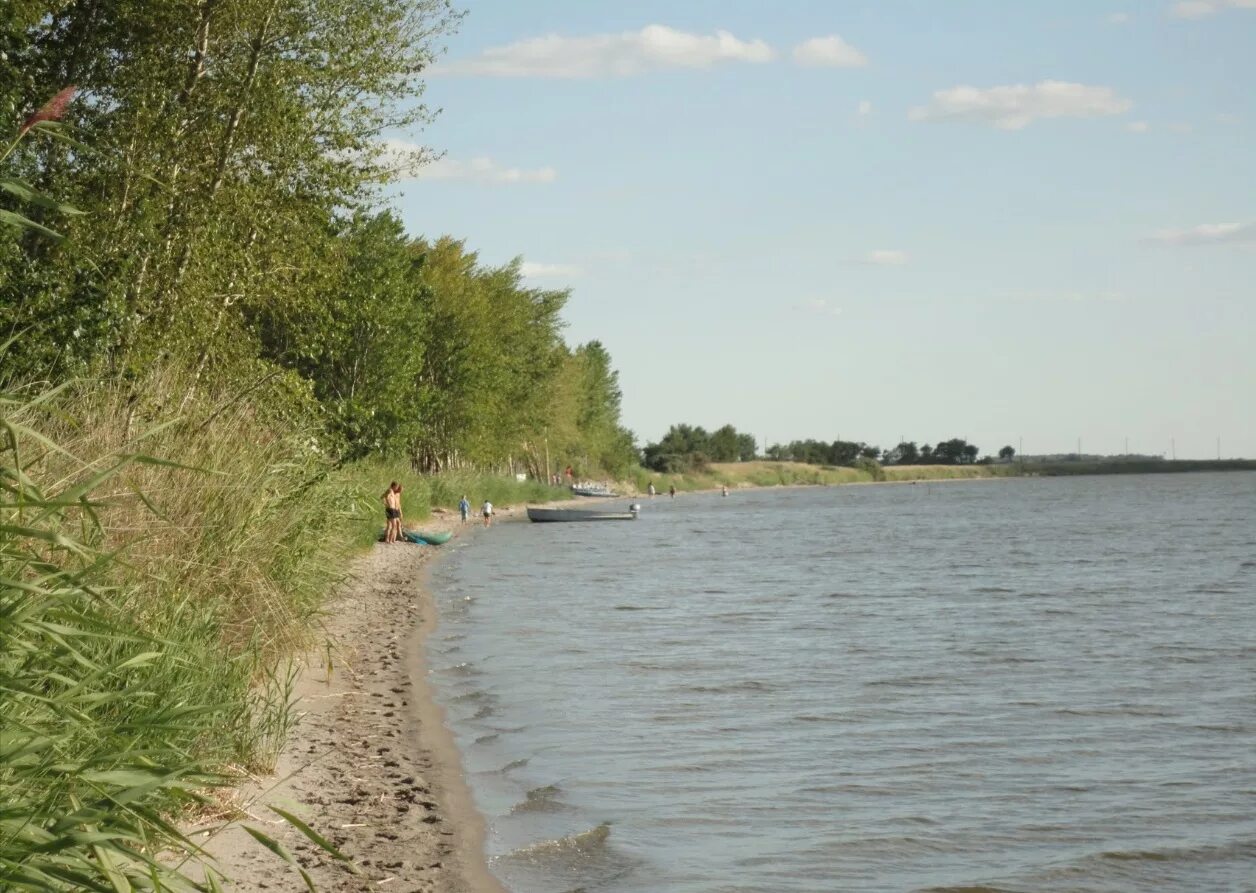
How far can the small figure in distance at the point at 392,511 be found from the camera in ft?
139

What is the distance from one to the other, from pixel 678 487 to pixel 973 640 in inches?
5163

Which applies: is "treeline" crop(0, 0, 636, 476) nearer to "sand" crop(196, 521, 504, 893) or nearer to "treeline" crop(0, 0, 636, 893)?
"treeline" crop(0, 0, 636, 893)

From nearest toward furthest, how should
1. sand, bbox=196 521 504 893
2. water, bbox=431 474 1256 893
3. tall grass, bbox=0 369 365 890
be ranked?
tall grass, bbox=0 369 365 890, sand, bbox=196 521 504 893, water, bbox=431 474 1256 893

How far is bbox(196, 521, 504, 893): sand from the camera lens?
834cm

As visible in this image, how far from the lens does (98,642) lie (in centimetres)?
740

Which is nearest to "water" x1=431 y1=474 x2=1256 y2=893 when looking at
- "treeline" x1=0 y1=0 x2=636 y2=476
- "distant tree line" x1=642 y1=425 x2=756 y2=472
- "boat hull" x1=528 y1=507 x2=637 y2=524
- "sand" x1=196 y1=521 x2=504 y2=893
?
"sand" x1=196 y1=521 x2=504 y2=893

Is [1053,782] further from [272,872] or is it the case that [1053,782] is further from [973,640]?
[973,640]

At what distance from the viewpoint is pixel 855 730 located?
14.8 meters

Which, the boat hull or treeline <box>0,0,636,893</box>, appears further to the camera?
the boat hull

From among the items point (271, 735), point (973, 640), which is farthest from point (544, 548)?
point (271, 735)

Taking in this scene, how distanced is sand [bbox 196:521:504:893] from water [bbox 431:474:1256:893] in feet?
1.15

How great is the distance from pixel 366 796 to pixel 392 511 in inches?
1279

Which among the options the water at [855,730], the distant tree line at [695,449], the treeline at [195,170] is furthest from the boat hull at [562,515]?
the distant tree line at [695,449]

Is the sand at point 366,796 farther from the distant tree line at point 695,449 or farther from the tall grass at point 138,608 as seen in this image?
the distant tree line at point 695,449
